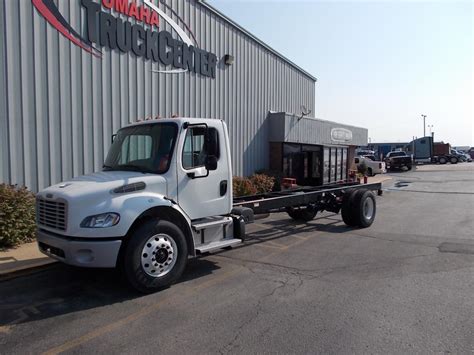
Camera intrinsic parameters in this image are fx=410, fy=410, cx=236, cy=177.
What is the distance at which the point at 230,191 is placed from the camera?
275 inches

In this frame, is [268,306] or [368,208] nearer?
[268,306]

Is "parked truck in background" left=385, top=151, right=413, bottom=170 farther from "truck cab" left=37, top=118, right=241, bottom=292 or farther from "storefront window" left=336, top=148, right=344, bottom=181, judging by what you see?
"truck cab" left=37, top=118, right=241, bottom=292

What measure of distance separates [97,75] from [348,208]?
7.58 metres

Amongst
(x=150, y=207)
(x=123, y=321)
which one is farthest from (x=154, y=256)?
(x=123, y=321)

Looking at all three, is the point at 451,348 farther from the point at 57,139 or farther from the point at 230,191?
the point at 57,139

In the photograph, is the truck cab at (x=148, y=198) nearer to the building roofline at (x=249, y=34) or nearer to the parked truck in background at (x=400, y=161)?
the building roofline at (x=249, y=34)

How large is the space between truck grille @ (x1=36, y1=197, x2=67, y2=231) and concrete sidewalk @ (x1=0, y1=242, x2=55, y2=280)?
1.21 metres

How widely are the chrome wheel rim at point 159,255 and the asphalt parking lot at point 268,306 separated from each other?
1.08 ft

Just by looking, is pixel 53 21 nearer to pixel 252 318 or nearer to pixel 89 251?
pixel 89 251

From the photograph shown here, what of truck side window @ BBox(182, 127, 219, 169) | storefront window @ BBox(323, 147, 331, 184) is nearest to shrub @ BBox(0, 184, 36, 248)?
truck side window @ BBox(182, 127, 219, 169)

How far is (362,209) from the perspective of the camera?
10734 millimetres

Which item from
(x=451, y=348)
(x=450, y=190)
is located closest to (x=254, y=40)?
(x=450, y=190)

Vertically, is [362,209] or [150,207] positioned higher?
[150,207]

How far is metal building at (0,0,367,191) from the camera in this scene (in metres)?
9.28
